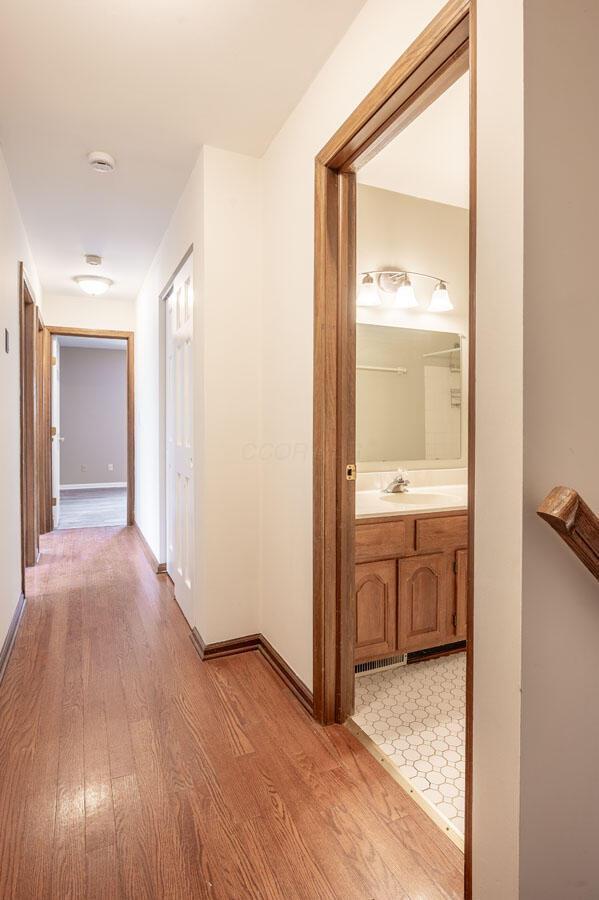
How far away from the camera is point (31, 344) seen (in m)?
3.57

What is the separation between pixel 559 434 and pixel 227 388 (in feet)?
5.44

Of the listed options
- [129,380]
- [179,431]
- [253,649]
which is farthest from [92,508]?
[253,649]

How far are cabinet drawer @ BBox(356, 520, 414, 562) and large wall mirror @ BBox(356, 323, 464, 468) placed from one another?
0.62 meters

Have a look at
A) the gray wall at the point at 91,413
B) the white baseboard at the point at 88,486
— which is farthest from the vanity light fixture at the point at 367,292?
the white baseboard at the point at 88,486

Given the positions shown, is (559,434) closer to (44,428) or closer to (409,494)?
(409,494)

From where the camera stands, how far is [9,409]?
8.52ft

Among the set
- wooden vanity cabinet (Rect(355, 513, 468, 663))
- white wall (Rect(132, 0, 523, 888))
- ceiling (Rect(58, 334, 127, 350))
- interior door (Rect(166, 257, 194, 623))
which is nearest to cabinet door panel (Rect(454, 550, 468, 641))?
wooden vanity cabinet (Rect(355, 513, 468, 663))

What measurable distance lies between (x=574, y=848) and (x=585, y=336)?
1071 millimetres

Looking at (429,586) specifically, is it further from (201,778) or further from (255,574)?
(201,778)

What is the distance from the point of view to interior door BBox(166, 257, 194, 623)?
2.78 meters

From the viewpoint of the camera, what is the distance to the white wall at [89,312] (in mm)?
5016

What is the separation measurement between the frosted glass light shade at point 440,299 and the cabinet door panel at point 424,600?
4.85ft

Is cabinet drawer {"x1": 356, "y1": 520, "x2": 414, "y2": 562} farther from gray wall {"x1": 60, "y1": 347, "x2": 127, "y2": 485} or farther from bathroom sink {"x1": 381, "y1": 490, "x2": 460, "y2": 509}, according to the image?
gray wall {"x1": 60, "y1": 347, "x2": 127, "y2": 485}

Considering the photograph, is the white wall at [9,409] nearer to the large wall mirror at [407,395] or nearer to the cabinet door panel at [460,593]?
the large wall mirror at [407,395]
